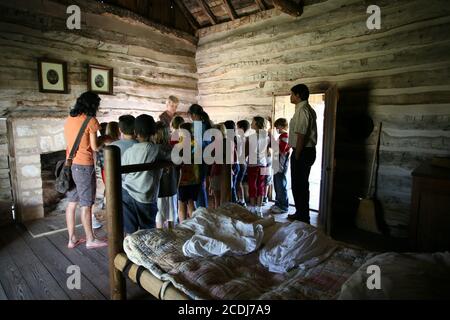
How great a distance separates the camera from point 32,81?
445 centimetres

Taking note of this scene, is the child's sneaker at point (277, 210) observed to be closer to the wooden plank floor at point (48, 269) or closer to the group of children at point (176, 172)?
the group of children at point (176, 172)

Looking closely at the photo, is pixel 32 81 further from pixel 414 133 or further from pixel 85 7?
pixel 414 133

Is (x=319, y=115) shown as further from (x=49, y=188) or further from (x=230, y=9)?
(x=49, y=188)

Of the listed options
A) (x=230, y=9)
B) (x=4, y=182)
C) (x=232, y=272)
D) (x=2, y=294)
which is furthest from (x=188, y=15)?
(x=232, y=272)

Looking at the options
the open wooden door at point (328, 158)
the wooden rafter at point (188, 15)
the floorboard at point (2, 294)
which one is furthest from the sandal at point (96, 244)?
the wooden rafter at point (188, 15)

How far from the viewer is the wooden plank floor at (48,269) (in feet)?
8.71

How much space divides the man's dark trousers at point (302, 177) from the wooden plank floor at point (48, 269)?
2433 millimetres

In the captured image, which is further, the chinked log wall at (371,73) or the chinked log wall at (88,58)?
the chinked log wall at (88,58)

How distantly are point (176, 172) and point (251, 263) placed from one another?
167 cm

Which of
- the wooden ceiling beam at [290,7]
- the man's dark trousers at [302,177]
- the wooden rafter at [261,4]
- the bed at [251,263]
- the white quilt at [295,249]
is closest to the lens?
the bed at [251,263]

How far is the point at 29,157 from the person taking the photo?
4.52 meters

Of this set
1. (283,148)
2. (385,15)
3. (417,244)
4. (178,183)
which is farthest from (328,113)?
(178,183)
